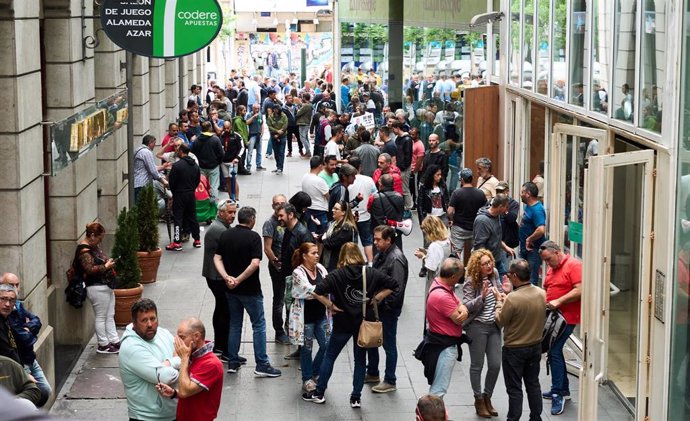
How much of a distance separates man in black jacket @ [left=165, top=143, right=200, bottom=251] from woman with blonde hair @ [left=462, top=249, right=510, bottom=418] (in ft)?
28.4

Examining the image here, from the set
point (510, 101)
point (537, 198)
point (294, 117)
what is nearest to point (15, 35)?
point (537, 198)

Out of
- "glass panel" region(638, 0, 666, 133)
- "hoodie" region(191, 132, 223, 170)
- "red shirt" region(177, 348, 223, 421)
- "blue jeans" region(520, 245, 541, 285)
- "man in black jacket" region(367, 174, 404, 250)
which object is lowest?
"blue jeans" region(520, 245, 541, 285)

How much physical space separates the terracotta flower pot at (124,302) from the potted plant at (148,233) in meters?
2.12

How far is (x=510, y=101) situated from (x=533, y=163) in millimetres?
2054

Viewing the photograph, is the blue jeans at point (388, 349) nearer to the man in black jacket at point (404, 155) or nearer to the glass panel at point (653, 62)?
the glass panel at point (653, 62)

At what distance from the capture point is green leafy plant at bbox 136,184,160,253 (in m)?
14.8

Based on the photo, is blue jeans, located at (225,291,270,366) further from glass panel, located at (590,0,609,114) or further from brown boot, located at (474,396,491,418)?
glass panel, located at (590,0,609,114)

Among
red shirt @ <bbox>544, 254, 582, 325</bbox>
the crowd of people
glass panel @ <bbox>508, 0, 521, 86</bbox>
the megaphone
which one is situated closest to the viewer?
the crowd of people

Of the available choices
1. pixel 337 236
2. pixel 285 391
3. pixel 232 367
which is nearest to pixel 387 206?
pixel 337 236

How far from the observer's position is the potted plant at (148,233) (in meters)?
14.8

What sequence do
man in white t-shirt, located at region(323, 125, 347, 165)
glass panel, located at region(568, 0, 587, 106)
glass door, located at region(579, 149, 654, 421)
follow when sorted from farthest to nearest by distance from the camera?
man in white t-shirt, located at region(323, 125, 347, 165), glass panel, located at region(568, 0, 587, 106), glass door, located at region(579, 149, 654, 421)

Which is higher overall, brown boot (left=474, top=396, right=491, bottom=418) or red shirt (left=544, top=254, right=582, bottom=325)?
red shirt (left=544, top=254, right=582, bottom=325)

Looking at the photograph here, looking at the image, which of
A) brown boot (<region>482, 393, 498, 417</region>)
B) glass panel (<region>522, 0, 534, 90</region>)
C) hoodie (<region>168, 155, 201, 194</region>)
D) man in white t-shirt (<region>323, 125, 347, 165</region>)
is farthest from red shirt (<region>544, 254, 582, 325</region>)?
man in white t-shirt (<region>323, 125, 347, 165</region>)

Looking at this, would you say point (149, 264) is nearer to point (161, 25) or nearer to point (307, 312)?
point (161, 25)
